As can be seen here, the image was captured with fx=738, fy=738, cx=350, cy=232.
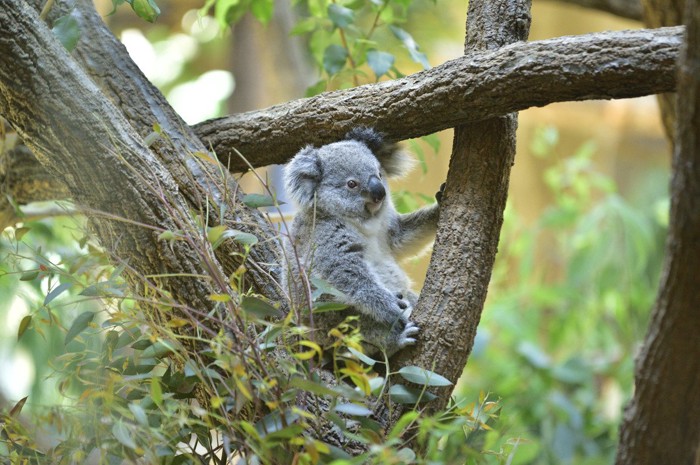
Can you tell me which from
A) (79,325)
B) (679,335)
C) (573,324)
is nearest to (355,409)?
(679,335)

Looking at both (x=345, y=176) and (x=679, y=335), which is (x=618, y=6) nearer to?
(x=345, y=176)

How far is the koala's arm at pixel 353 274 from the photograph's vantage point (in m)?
2.66

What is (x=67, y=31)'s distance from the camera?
8.32 ft

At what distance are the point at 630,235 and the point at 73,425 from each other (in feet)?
19.9

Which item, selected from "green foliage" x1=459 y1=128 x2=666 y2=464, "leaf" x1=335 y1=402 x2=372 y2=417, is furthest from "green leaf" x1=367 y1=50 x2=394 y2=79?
"green foliage" x1=459 y1=128 x2=666 y2=464

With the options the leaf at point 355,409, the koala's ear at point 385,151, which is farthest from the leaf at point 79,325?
the koala's ear at point 385,151

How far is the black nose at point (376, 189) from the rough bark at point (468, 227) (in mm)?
387

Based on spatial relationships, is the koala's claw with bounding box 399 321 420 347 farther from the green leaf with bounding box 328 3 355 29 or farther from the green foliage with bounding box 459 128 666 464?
the green foliage with bounding box 459 128 666 464

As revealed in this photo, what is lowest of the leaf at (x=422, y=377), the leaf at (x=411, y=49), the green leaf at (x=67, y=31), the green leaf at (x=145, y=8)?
the leaf at (x=422, y=377)

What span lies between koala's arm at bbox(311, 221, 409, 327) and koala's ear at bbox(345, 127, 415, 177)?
324mm

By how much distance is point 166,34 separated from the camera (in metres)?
9.70

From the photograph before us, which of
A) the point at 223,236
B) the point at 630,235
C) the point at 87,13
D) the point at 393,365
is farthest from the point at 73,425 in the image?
the point at 630,235

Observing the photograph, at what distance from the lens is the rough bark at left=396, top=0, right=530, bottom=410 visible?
2.35 meters

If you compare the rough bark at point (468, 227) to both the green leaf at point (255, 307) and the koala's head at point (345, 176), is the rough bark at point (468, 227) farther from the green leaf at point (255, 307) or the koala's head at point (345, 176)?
the green leaf at point (255, 307)
